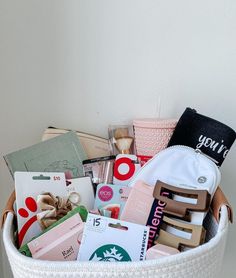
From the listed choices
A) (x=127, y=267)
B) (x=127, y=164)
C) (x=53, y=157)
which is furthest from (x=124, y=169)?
(x=127, y=267)

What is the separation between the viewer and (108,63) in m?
0.75

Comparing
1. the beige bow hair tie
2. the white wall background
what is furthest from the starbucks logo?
the white wall background

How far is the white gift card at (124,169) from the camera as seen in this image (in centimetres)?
70

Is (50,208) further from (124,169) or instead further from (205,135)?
A: (205,135)

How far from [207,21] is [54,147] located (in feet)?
1.39

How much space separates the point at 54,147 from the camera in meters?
0.71

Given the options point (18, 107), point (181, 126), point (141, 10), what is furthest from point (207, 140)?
point (18, 107)

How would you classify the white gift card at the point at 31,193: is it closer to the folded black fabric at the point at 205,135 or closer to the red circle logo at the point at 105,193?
the red circle logo at the point at 105,193

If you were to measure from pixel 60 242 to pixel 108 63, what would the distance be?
40 centimetres

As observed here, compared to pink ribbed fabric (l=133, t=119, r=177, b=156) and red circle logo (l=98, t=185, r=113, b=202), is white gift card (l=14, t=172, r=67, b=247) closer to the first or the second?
red circle logo (l=98, t=185, r=113, b=202)

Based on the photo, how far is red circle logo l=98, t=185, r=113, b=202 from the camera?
0.66m

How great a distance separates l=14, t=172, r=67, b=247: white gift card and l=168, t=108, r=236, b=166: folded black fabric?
24cm

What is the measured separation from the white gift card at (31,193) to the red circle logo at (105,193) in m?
0.07

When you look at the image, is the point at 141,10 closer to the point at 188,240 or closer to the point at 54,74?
the point at 54,74
